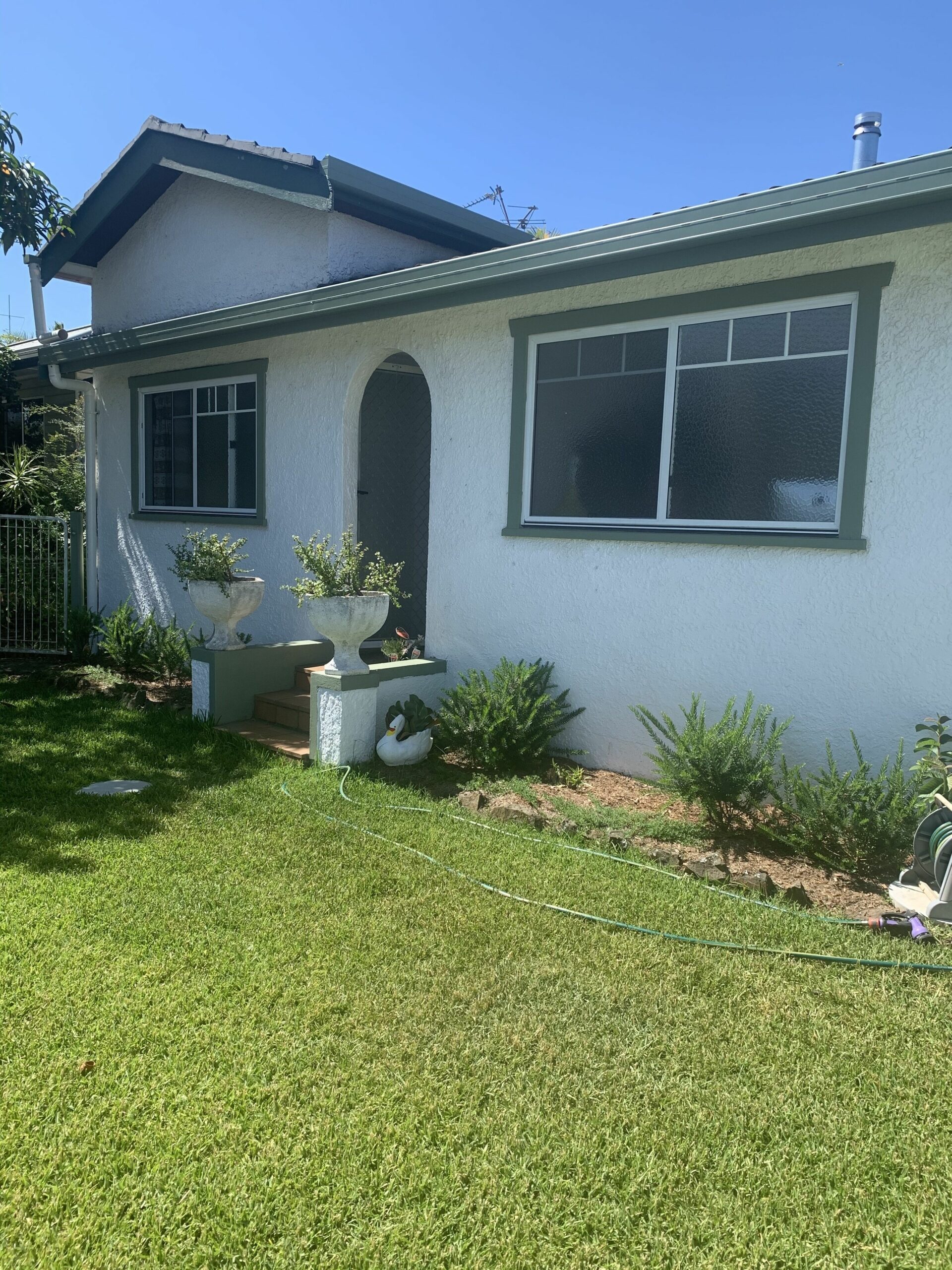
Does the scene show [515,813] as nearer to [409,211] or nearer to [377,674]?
[377,674]

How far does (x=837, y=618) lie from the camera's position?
5203 millimetres

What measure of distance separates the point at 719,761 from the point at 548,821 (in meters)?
1.05

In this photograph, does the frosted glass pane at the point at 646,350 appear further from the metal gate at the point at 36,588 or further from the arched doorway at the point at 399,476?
the metal gate at the point at 36,588

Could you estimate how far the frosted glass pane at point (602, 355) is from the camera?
20.1 feet

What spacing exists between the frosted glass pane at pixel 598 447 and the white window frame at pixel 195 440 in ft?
11.1

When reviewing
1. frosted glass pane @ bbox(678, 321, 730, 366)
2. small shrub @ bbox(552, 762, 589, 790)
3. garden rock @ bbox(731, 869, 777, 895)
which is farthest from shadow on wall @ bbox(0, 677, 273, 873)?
frosted glass pane @ bbox(678, 321, 730, 366)

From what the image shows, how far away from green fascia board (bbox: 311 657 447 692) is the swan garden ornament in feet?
1.12

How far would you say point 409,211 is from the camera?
844 centimetres

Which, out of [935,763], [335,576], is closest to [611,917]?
[935,763]

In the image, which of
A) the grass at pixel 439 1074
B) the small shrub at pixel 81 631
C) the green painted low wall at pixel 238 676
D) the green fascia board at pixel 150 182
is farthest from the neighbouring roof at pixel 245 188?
the grass at pixel 439 1074

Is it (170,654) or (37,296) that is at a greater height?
(37,296)

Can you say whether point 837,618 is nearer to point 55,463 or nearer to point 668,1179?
point 668,1179

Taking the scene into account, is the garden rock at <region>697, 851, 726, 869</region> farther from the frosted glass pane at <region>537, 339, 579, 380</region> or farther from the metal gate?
the metal gate

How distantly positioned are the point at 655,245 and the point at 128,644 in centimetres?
642
